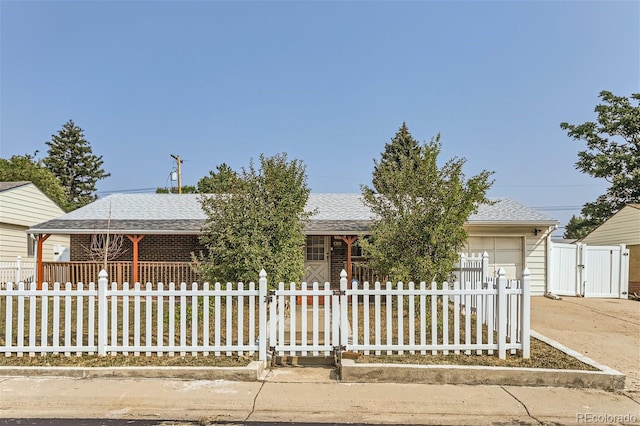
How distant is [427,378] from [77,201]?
5452cm

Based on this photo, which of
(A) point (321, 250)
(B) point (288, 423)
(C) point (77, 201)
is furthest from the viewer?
(C) point (77, 201)

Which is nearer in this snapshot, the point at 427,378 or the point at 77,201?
the point at 427,378

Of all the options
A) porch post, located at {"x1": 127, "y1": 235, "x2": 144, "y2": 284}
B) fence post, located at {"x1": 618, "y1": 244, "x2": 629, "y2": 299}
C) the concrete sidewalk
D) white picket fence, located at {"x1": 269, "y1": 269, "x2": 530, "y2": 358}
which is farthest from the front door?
the concrete sidewalk

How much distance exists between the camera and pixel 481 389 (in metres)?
5.42

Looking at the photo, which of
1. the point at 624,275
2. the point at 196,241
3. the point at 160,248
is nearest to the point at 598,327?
the point at 624,275

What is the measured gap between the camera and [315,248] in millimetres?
16484

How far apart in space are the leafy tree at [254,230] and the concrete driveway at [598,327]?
5.16 m

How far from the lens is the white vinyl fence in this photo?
15.4m

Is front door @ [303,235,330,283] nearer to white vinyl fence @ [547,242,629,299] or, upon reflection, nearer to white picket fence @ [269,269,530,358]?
white vinyl fence @ [547,242,629,299]

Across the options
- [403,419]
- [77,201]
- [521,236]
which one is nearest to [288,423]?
[403,419]

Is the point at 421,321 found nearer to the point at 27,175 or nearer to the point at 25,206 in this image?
the point at 25,206

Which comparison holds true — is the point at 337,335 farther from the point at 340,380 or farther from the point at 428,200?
the point at 428,200

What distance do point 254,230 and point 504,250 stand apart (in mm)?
9981
